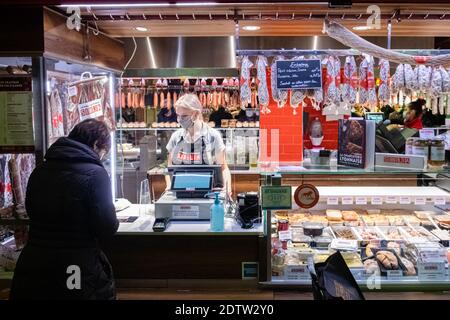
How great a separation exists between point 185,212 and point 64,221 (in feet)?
3.91

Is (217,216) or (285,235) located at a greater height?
(217,216)

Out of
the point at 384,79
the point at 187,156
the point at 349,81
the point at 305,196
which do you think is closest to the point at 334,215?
the point at 305,196

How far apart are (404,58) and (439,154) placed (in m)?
0.83

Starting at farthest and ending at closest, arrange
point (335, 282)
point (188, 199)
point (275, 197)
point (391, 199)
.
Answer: point (391, 199) < point (188, 199) < point (275, 197) < point (335, 282)

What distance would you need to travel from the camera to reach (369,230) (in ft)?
12.3

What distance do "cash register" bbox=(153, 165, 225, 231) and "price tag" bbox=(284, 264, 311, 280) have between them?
2.39 ft

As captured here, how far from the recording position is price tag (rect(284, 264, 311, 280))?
347 centimetres

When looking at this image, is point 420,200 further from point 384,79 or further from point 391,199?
point 384,79

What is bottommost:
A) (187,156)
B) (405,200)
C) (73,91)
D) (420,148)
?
(405,200)

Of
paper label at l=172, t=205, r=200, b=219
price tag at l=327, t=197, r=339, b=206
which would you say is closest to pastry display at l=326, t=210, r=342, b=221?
price tag at l=327, t=197, r=339, b=206

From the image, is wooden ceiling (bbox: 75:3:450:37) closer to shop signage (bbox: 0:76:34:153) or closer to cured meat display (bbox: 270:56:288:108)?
cured meat display (bbox: 270:56:288:108)

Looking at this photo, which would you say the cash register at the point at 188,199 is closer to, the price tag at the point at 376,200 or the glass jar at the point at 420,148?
the price tag at the point at 376,200

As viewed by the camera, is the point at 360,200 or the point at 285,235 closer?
the point at 285,235

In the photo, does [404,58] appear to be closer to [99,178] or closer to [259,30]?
[259,30]
